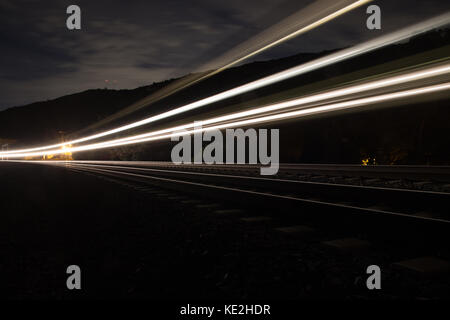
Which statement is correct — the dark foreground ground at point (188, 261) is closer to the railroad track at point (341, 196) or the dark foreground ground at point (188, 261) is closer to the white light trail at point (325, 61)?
the railroad track at point (341, 196)

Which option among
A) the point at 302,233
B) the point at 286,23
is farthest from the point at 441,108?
the point at 302,233

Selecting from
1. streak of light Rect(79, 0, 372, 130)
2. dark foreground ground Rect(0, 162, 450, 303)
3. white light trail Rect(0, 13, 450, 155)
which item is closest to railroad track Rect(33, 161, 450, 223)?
dark foreground ground Rect(0, 162, 450, 303)

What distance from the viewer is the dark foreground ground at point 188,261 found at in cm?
336

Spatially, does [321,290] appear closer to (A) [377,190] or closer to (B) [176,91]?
(A) [377,190]

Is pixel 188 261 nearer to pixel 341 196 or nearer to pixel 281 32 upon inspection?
pixel 341 196

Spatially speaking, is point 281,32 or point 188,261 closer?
point 188,261

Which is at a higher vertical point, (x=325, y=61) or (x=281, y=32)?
(x=281, y=32)

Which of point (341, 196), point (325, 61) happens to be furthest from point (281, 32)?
point (341, 196)

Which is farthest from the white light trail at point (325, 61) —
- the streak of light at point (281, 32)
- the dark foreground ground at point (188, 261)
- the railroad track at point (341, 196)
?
the dark foreground ground at point (188, 261)

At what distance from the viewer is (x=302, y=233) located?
5395 mm

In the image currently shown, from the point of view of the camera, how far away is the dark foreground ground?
3363 millimetres

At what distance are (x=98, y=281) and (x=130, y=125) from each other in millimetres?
23151

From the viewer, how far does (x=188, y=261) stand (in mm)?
4352

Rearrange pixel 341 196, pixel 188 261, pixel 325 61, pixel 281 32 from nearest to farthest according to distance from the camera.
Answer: pixel 188 261
pixel 341 196
pixel 325 61
pixel 281 32
